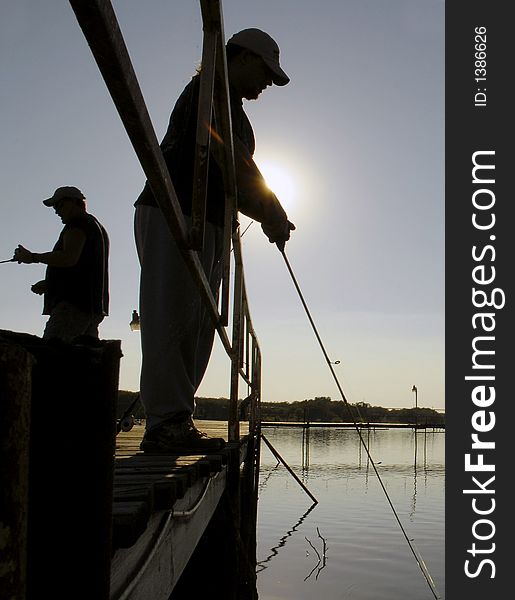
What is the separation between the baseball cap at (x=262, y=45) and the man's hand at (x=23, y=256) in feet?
4.77

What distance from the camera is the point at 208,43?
214cm

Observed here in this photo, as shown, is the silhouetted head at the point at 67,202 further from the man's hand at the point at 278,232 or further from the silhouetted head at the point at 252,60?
the silhouetted head at the point at 252,60

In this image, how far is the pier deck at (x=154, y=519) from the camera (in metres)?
1.21

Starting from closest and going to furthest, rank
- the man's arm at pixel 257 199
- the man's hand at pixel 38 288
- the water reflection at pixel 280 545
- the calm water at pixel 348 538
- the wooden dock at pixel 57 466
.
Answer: the wooden dock at pixel 57 466, the man's arm at pixel 257 199, the man's hand at pixel 38 288, the calm water at pixel 348 538, the water reflection at pixel 280 545

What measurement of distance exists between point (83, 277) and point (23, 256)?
359 mm

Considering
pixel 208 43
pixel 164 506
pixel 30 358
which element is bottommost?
pixel 164 506

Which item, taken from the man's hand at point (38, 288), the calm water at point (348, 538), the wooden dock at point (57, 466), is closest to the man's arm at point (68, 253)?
the man's hand at point (38, 288)

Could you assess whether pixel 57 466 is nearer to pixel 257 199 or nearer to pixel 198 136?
pixel 198 136

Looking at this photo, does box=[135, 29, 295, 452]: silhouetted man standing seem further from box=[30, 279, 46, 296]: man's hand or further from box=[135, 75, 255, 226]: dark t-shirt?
box=[30, 279, 46, 296]: man's hand

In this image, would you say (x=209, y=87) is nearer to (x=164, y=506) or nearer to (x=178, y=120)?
(x=178, y=120)

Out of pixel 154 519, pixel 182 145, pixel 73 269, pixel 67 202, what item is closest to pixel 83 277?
pixel 73 269

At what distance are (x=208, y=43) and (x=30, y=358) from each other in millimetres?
1665

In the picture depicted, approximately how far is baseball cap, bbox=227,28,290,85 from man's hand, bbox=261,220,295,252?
2.31ft

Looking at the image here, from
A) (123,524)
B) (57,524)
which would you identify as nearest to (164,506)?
(123,524)
